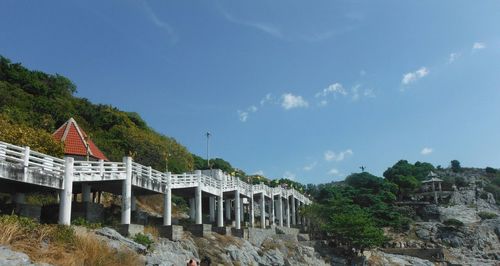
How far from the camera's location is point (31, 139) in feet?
86.5

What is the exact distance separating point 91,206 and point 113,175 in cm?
289

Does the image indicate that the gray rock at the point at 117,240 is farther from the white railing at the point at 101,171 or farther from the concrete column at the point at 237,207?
the concrete column at the point at 237,207

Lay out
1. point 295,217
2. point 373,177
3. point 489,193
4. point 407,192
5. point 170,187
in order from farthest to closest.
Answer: point 489,193
point 407,192
point 373,177
point 295,217
point 170,187

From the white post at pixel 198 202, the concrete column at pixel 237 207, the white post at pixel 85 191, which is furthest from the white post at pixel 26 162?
the concrete column at pixel 237 207

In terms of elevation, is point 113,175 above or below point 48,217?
above

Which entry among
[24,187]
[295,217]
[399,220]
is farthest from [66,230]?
[399,220]

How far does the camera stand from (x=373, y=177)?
86000 millimetres

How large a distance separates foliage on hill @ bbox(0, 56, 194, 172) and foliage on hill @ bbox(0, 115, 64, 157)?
1864 cm

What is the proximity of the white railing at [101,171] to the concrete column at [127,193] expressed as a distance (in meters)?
0.22

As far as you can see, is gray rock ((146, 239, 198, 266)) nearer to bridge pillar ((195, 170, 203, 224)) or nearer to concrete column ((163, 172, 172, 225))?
concrete column ((163, 172, 172, 225))

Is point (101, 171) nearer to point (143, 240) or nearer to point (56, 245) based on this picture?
point (143, 240)

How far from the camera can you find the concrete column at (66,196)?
20.2 meters

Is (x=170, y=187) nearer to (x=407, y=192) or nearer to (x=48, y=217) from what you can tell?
(x=48, y=217)

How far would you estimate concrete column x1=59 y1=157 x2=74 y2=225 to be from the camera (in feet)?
66.4
